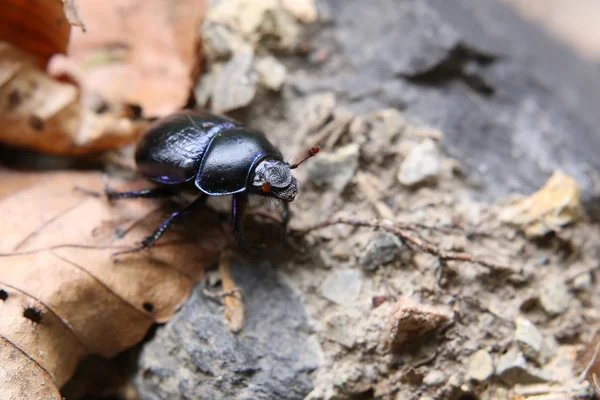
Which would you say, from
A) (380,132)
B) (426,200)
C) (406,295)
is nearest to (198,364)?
(406,295)

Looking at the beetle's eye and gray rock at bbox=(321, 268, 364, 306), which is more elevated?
the beetle's eye

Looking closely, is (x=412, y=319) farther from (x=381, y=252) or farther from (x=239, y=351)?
(x=239, y=351)

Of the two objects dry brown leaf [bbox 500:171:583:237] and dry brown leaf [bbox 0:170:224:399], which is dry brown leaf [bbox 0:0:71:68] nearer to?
dry brown leaf [bbox 0:170:224:399]

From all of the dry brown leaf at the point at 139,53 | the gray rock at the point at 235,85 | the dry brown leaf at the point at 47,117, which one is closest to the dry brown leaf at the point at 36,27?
the dry brown leaf at the point at 47,117

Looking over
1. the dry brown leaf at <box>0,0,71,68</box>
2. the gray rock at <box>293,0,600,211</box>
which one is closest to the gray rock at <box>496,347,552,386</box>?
the gray rock at <box>293,0,600,211</box>

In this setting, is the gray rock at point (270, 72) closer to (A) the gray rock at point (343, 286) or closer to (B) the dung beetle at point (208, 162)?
(B) the dung beetle at point (208, 162)

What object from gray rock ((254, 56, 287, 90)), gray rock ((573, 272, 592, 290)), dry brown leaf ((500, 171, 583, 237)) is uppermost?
dry brown leaf ((500, 171, 583, 237))

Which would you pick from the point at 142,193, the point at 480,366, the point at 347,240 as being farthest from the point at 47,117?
the point at 480,366
